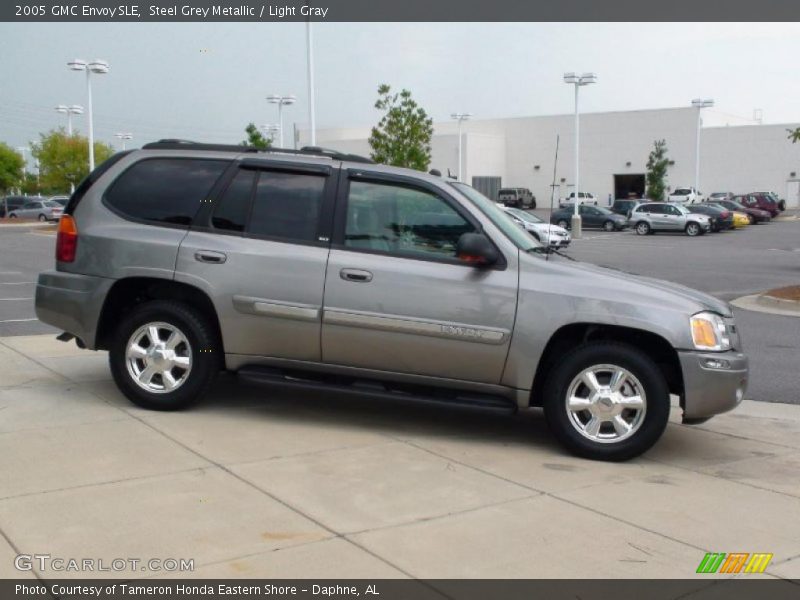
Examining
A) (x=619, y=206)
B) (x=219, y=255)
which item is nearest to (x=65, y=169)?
(x=619, y=206)

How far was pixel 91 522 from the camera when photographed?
4.66 meters

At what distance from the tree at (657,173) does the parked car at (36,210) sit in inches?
1647

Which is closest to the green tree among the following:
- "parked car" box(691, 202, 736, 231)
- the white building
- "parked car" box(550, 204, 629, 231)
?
the white building

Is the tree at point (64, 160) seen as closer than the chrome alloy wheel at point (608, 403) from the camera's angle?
No

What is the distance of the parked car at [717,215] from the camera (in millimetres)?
47844

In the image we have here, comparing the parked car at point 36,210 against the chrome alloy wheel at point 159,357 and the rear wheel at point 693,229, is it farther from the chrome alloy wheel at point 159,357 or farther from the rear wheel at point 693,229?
the chrome alloy wheel at point 159,357

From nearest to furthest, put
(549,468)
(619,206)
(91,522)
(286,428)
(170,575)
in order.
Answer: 1. (170,575)
2. (91,522)
3. (549,468)
4. (286,428)
5. (619,206)

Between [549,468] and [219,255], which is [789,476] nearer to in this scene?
[549,468]

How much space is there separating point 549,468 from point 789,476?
1.57m

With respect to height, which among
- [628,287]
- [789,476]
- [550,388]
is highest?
[628,287]

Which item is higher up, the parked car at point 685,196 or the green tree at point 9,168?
the green tree at point 9,168

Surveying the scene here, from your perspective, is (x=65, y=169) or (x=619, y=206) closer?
(x=619, y=206)

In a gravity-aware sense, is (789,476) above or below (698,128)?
below

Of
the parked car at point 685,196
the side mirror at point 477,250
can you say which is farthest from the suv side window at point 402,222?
the parked car at point 685,196
